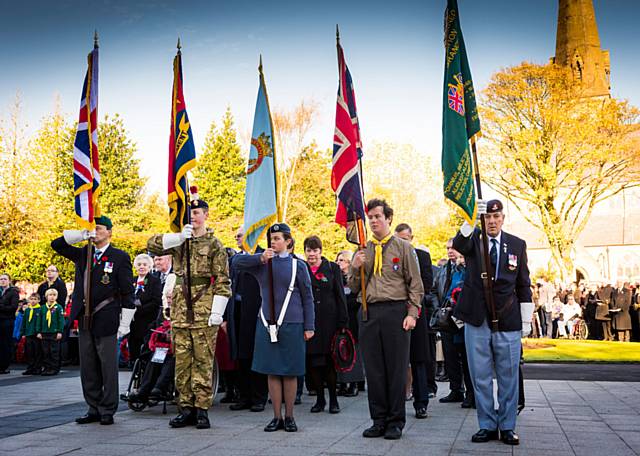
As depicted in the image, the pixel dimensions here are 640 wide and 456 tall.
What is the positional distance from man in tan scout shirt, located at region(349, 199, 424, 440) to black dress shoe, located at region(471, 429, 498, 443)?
69 centimetres

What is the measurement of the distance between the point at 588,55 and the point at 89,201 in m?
59.4

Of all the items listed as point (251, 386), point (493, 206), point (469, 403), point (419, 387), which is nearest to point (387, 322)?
point (493, 206)

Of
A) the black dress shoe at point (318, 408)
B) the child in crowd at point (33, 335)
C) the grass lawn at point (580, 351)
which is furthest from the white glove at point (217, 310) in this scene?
the grass lawn at point (580, 351)

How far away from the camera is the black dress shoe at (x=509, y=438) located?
5.96 meters

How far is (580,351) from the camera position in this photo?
17953 mm

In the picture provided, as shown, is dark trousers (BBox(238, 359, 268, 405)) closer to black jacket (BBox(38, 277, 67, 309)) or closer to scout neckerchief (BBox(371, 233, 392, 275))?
scout neckerchief (BBox(371, 233, 392, 275))

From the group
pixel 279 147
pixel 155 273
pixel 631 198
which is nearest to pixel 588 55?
pixel 631 198

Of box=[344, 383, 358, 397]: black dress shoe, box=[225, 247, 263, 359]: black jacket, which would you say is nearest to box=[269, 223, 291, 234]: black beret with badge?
box=[225, 247, 263, 359]: black jacket

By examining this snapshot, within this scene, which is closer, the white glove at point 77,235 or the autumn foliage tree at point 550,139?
the white glove at point 77,235

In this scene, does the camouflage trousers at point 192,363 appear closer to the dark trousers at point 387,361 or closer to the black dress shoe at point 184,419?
the black dress shoe at point 184,419

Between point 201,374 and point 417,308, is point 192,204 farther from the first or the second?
point 417,308

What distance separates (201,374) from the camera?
6922mm

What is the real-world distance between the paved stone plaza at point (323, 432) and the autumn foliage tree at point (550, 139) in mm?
22592

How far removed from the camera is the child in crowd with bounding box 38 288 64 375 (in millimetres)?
14078
